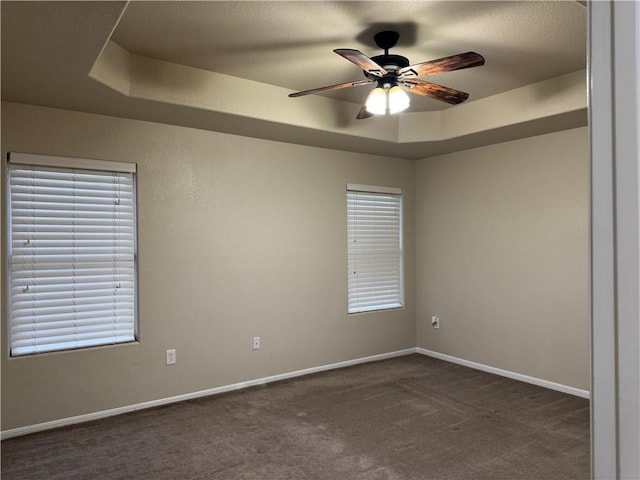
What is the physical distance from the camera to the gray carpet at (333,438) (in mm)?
2840

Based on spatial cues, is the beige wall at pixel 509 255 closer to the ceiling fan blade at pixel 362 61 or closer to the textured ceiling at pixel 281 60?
the textured ceiling at pixel 281 60

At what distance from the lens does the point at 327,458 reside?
2994 mm

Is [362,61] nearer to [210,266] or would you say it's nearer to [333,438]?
[210,266]

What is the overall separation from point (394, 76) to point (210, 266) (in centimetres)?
236

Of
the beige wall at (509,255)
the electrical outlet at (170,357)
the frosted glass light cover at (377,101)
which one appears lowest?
the electrical outlet at (170,357)

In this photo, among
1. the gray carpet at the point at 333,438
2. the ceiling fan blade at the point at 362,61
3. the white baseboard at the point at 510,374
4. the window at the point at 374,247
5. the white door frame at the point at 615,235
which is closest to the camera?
the white door frame at the point at 615,235

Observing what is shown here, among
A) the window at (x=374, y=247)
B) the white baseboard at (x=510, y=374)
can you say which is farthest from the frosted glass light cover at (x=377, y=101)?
the white baseboard at (x=510, y=374)

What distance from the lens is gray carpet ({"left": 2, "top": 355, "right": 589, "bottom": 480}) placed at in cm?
284

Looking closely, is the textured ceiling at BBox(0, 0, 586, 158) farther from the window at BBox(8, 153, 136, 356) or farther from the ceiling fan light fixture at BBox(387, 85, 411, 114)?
the window at BBox(8, 153, 136, 356)

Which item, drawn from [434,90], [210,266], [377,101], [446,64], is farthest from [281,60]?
[210,266]

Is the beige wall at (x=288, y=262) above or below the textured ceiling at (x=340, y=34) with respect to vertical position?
below

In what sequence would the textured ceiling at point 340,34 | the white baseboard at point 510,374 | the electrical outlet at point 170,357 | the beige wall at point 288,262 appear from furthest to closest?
the white baseboard at point 510,374 < the electrical outlet at point 170,357 < the beige wall at point 288,262 < the textured ceiling at point 340,34

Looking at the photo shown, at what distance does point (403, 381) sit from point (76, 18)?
3.98 m

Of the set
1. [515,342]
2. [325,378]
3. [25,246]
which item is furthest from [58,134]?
[515,342]
